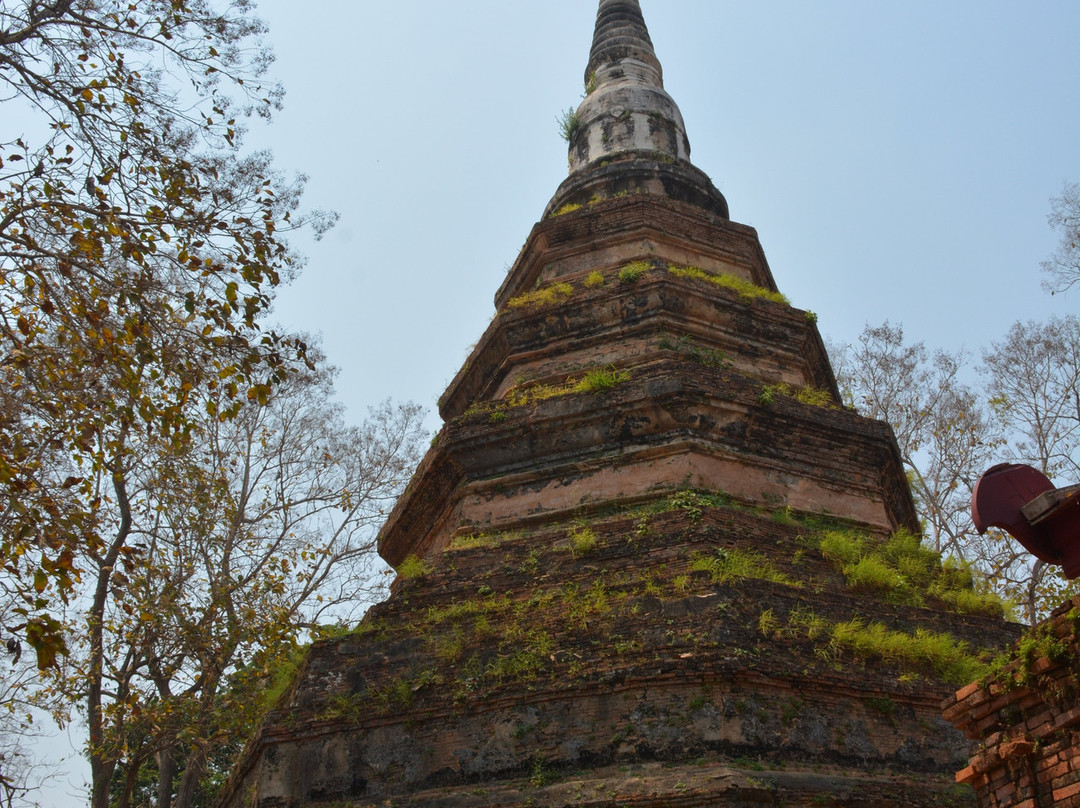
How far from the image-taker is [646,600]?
6.27 meters

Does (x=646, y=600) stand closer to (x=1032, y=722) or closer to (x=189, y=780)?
(x=1032, y=722)

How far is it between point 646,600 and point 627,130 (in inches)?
311

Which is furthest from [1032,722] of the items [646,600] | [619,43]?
[619,43]

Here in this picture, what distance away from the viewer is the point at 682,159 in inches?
497

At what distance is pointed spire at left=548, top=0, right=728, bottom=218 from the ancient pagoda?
1852 mm

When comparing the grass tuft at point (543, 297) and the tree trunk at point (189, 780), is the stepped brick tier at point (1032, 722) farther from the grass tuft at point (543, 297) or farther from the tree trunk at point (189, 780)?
the tree trunk at point (189, 780)

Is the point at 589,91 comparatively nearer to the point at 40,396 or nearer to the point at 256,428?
the point at 256,428

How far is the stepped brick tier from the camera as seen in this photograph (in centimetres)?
416

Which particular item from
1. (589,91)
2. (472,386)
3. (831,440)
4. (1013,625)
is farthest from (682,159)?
(1013,625)

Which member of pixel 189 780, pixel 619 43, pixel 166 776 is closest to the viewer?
pixel 189 780

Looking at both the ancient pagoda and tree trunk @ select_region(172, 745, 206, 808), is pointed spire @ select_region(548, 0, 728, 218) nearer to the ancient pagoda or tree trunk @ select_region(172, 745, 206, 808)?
the ancient pagoda

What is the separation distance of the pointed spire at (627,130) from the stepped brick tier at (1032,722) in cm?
792

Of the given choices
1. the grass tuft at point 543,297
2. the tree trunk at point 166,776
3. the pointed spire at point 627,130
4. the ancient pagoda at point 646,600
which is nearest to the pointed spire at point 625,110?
the pointed spire at point 627,130

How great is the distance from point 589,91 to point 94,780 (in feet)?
32.2
